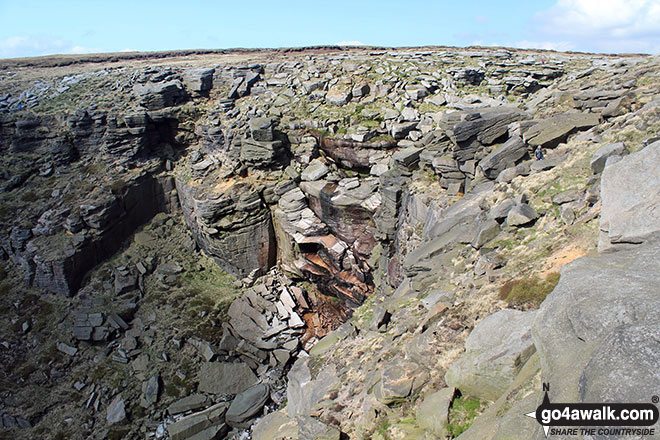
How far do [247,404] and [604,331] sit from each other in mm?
14917

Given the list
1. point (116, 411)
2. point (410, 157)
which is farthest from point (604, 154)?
point (116, 411)

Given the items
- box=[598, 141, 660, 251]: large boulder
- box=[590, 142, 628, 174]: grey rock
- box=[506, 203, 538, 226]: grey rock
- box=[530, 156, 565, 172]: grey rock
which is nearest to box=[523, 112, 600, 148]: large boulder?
box=[530, 156, 565, 172]: grey rock

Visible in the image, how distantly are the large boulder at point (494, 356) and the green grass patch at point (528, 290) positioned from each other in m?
0.54

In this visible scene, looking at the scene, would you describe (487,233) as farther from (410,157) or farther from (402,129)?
(402,129)

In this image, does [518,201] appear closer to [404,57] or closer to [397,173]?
[397,173]

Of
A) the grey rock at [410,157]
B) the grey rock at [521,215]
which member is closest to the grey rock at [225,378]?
the grey rock at [410,157]

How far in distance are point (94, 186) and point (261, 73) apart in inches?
552

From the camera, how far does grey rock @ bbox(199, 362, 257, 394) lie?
16688mm

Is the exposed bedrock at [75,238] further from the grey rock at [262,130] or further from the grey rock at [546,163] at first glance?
the grey rock at [546,163]

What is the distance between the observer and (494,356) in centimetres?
531

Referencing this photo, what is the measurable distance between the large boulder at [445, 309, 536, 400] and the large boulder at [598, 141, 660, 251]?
6.55 feet

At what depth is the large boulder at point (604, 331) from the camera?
3.30 m

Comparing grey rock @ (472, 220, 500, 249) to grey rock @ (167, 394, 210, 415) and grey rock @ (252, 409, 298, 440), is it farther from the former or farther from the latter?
grey rock @ (167, 394, 210, 415)

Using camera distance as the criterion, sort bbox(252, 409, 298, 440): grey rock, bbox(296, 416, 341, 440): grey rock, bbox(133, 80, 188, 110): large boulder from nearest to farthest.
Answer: bbox(296, 416, 341, 440): grey rock < bbox(252, 409, 298, 440): grey rock < bbox(133, 80, 188, 110): large boulder
